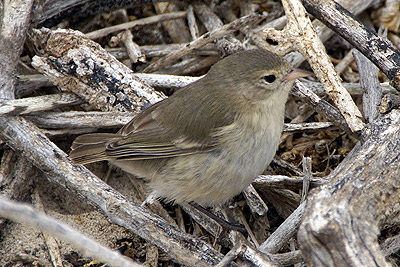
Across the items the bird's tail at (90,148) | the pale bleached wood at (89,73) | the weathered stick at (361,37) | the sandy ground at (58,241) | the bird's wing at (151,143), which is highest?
the weathered stick at (361,37)

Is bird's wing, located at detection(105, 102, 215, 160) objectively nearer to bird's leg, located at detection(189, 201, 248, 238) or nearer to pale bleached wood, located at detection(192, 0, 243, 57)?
bird's leg, located at detection(189, 201, 248, 238)

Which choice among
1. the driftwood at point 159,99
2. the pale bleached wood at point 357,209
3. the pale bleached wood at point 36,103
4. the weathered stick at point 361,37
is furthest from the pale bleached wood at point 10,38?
the pale bleached wood at point 357,209

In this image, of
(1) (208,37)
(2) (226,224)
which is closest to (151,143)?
(2) (226,224)

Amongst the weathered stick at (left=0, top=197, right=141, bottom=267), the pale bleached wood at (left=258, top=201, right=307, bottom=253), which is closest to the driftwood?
the pale bleached wood at (left=258, top=201, right=307, bottom=253)

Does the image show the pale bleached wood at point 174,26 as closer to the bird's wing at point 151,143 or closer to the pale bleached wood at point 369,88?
the bird's wing at point 151,143

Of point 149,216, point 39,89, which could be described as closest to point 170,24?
point 39,89

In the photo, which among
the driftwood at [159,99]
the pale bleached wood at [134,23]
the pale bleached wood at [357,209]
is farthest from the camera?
the pale bleached wood at [134,23]

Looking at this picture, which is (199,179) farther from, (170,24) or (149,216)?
(170,24)
